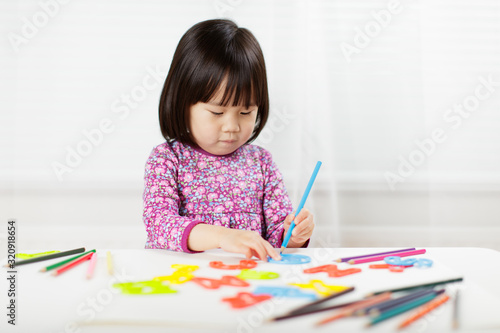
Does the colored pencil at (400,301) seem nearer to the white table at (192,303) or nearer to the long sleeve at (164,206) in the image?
the white table at (192,303)

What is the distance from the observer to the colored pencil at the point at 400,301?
44cm

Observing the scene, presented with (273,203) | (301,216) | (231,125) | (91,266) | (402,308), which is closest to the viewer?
(402,308)

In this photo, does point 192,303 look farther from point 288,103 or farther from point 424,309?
point 288,103

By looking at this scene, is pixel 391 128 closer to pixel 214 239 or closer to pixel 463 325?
pixel 214 239

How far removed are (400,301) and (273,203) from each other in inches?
23.0

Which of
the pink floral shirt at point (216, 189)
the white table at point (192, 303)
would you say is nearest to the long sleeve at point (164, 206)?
the pink floral shirt at point (216, 189)

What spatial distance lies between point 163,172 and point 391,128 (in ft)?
2.18

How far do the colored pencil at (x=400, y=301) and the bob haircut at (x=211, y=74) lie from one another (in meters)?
0.52

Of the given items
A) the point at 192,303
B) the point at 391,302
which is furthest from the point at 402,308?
the point at 192,303

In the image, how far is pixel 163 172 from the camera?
0.95 meters

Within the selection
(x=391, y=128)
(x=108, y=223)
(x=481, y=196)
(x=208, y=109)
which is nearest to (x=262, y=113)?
(x=208, y=109)

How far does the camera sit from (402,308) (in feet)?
1.49

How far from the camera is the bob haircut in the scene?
A: 916mm

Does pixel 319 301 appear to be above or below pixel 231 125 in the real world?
below
